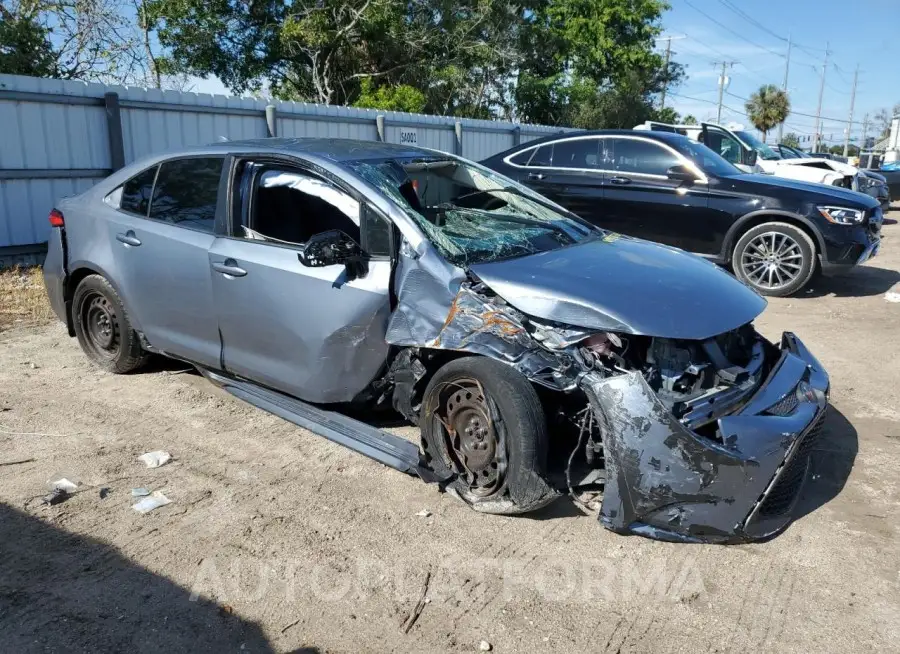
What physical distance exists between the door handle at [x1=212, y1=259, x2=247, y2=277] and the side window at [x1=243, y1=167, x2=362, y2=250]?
0.18m

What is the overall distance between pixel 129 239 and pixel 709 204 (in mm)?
5910

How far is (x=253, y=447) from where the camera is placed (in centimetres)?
423

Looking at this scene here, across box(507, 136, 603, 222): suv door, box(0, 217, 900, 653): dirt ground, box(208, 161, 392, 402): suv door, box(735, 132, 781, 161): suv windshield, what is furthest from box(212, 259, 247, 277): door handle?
box(735, 132, 781, 161): suv windshield

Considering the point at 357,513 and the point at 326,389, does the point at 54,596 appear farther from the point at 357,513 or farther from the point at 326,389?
the point at 326,389

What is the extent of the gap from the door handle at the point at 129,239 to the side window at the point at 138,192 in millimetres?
150

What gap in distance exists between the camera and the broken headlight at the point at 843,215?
25.0 feet

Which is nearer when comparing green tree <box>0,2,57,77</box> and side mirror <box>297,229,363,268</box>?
side mirror <box>297,229,363,268</box>

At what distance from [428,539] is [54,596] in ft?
4.81

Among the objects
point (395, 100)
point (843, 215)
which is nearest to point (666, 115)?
point (395, 100)

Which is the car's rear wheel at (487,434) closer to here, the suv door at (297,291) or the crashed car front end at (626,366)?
the crashed car front end at (626,366)

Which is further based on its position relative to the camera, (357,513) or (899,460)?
(899,460)

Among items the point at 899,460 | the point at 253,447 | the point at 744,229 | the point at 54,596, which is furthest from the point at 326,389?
the point at 744,229

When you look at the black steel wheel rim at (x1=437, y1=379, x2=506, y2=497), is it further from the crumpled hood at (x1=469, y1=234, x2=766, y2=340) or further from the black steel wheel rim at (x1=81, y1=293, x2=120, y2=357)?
the black steel wheel rim at (x1=81, y1=293, x2=120, y2=357)

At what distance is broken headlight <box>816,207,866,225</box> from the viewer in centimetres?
763
